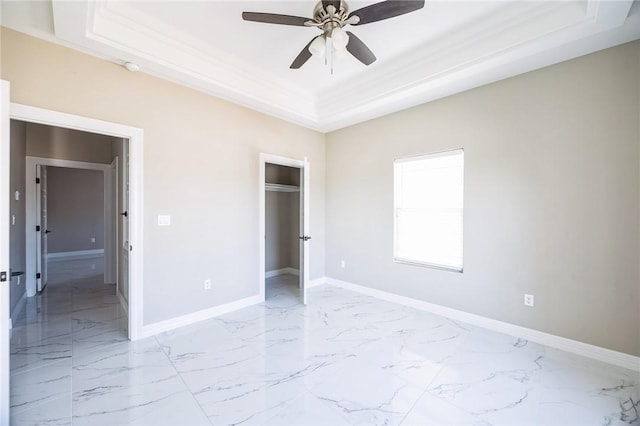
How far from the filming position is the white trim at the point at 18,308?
3262 mm

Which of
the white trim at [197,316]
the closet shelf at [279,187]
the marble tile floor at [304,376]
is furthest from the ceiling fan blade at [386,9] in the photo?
the white trim at [197,316]

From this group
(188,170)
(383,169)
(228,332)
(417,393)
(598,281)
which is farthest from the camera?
(383,169)

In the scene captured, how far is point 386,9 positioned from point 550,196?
2.40m

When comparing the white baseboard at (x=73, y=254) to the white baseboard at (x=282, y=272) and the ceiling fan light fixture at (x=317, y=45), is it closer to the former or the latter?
the white baseboard at (x=282, y=272)

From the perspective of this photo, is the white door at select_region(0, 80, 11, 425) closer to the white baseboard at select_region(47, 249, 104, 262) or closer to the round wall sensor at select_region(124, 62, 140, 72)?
the round wall sensor at select_region(124, 62, 140, 72)

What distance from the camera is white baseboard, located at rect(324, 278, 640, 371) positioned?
2427 millimetres

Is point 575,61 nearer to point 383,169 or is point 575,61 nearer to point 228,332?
Answer: point 383,169

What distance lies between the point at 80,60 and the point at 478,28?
376cm

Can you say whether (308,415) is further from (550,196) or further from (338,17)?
(550,196)

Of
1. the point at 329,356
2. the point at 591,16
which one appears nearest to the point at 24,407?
the point at 329,356

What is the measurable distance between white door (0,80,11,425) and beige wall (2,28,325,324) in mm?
783

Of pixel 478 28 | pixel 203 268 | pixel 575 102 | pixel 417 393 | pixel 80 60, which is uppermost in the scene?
pixel 478 28

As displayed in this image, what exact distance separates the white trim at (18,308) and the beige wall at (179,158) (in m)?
1.80

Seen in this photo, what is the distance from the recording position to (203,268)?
3447mm
